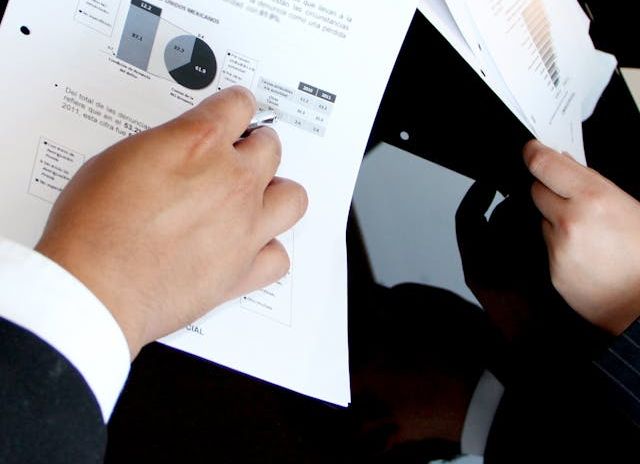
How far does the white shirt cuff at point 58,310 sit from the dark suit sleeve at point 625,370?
1.27ft

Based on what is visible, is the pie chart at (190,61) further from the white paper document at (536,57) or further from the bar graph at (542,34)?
the bar graph at (542,34)

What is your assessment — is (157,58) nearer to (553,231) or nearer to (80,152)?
Result: (80,152)

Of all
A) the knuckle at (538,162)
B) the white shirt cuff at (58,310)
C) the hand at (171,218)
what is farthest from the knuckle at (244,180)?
the knuckle at (538,162)

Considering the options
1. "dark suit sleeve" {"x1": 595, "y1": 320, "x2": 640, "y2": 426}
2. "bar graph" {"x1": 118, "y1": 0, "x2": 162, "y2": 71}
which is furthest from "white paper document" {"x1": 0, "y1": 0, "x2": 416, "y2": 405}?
"dark suit sleeve" {"x1": 595, "y1": 320, "x2": 640, "y2": 426}

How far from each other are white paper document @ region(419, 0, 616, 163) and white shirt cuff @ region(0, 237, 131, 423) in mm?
322

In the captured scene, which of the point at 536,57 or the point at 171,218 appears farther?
the point at 536,57

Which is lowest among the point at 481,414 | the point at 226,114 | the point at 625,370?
the point at 481,414

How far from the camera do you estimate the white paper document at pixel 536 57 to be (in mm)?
521

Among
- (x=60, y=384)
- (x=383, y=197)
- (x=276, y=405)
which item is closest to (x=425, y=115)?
(x=383, y=197)

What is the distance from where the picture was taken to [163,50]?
0.47m

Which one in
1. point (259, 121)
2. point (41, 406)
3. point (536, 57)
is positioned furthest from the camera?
point (536, 57)

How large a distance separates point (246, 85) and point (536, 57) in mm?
254

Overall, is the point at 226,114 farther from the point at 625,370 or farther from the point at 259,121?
the point at 625,370

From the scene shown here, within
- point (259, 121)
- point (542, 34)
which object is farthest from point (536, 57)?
point (259, 121)
